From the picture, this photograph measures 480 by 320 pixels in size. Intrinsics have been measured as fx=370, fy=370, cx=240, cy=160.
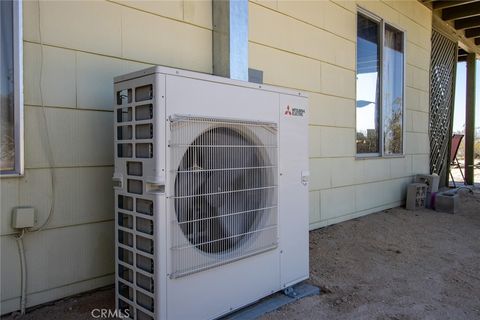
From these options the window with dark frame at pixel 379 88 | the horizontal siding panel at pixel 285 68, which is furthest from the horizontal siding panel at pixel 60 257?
the window with dark frame at pixel 379 88

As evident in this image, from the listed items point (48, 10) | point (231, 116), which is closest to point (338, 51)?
point (231, 116)

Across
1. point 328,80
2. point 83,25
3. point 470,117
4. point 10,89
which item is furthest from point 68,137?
point 470,117

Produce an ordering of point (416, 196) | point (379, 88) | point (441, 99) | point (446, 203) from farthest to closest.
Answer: point (441, 99) < point (416, 196) < point (446, 203) < point (379, 88)

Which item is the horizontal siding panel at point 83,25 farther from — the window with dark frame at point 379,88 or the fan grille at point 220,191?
the window with dark frame at point 379,88

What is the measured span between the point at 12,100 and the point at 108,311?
1162 mm

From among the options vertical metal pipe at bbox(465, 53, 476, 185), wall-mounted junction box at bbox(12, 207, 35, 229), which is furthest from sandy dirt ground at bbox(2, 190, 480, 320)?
vertical metal pipe at bbox(465, 53, 476, 185)

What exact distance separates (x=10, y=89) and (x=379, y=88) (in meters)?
4.12

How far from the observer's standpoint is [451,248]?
3.29 meters

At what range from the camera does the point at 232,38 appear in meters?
2.51

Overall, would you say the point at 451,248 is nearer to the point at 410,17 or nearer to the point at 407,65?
the point at 407,65

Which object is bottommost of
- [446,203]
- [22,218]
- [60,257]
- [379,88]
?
[446,203]

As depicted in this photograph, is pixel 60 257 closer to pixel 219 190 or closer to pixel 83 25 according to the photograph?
pixel 219 190

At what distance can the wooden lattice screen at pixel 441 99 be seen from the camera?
20.5ft

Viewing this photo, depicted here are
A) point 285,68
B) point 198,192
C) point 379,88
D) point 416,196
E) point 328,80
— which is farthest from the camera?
point 416,196
